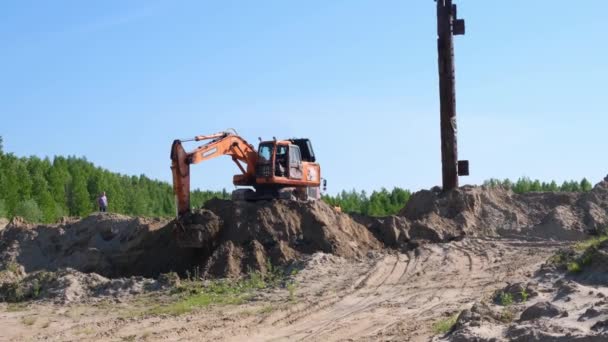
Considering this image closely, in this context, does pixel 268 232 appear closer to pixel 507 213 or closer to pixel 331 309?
pixel 331 309

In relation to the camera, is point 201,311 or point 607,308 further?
point 201,311

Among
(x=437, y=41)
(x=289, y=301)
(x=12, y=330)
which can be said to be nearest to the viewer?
(x=12, y=330)

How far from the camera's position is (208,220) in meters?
20.2

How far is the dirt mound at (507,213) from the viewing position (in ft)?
78.0

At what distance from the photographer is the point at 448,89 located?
87.4 feet

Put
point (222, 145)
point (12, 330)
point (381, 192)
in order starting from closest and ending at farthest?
point (12, 330) < point (222, 145) < point (381, 192)

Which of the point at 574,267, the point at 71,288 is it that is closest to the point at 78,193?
the point at 71,288

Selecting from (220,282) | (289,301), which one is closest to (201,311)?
(289,301)

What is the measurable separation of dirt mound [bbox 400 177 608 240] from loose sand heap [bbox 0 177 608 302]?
0.03 m

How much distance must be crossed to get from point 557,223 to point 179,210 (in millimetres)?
11115

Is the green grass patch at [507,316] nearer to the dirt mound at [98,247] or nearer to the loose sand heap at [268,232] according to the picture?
the loose sand heap at [268,232]

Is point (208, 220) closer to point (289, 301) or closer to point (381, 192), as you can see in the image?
point (289, 301)

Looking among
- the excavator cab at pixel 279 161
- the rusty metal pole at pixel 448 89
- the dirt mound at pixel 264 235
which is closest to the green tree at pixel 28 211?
the excavator cab at pixel 279 161

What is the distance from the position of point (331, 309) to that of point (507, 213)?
12.9 m
